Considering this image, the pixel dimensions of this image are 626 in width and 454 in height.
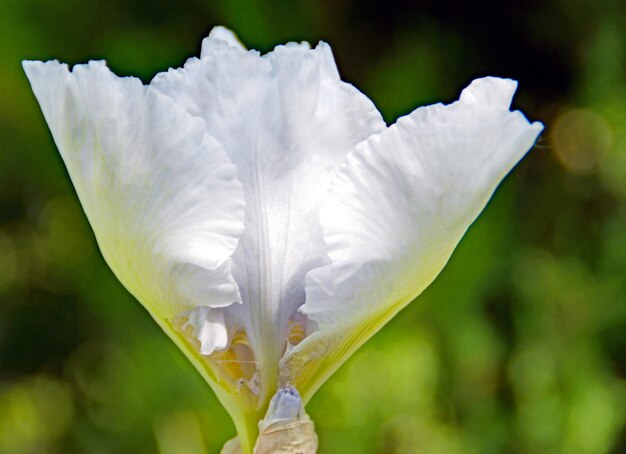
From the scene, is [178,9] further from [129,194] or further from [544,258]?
[129,194]

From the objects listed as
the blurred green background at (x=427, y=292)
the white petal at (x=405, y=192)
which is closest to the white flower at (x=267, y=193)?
the white petal at (x=405, y=192)

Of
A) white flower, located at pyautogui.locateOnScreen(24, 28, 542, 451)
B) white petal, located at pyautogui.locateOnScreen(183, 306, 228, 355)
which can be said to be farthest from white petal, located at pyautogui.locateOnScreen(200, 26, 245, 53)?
white petal, located at pyautogui.locateOnScreen(183, 306, 228, 355)

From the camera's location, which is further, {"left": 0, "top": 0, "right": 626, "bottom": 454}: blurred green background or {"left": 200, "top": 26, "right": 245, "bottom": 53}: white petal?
{"left": 0, "top": 0, "right": 626, "bottom": 454}: blurred green background

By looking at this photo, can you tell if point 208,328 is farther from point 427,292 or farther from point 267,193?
point 427,292

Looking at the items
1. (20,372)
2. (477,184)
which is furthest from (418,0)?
(477,184)

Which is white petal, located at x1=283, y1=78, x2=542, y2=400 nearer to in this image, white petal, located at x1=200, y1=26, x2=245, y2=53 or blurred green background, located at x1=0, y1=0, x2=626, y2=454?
white petal, located at x1=200, y1=26, x2=245, y2=53

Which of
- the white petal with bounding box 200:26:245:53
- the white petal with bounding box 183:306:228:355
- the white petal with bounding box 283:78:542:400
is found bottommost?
the white petal with bounding box 183:306:228:355

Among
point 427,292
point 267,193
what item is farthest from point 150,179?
point 427,292
